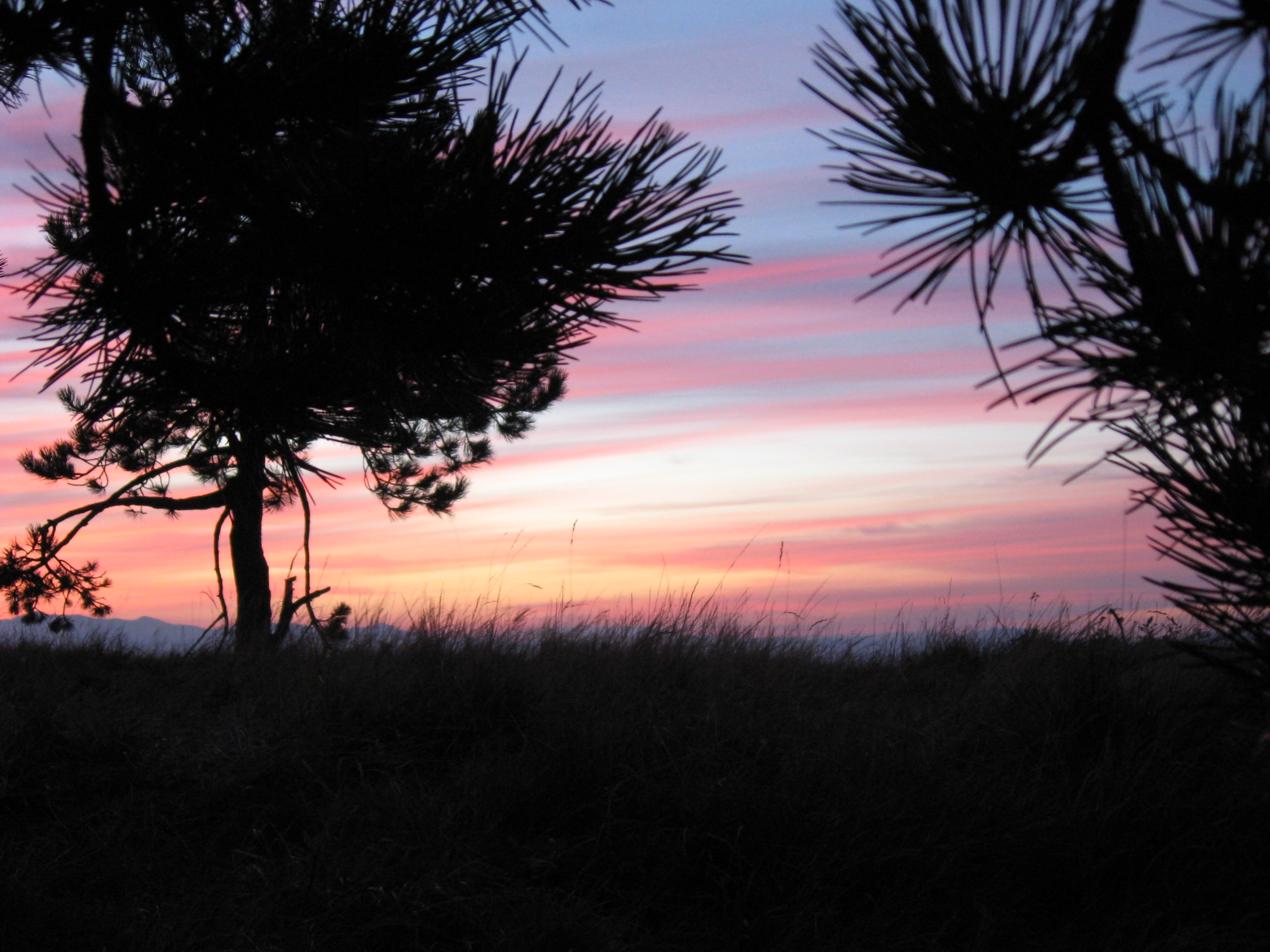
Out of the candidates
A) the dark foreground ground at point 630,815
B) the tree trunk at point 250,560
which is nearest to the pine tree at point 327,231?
the dark foreground ground at point 630,815

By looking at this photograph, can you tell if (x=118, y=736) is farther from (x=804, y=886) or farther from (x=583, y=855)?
(x=804, y=886)

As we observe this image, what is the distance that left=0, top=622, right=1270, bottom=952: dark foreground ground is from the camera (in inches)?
96.9

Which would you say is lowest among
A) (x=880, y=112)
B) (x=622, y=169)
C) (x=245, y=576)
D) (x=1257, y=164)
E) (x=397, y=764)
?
(x=397, y=764)

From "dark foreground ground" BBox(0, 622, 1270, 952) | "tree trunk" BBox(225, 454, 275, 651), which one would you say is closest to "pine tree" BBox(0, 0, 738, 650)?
"dark foreground ground" BBox(0, 622, 1270, 952)

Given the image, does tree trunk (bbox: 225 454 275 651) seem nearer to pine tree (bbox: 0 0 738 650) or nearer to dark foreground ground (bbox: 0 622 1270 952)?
dark foreground ground (bbox: 0 622 1270 952)

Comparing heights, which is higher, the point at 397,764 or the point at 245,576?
the point at 245,576

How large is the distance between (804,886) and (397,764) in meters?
1.47

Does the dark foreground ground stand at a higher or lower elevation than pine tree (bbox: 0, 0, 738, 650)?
lower

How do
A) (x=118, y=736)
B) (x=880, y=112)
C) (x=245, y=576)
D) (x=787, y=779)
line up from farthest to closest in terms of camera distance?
1. (x=245, y=576)
2. (x=118, y=736)
3. (x=787, y=779)
4. (x=880, y=112)

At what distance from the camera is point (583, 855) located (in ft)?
8.87

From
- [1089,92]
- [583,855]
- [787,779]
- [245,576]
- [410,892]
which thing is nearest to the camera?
[1089,92]

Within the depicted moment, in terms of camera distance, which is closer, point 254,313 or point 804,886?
point 804,886

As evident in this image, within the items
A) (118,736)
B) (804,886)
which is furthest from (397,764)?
(804,886)

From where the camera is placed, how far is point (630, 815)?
2.86 m
